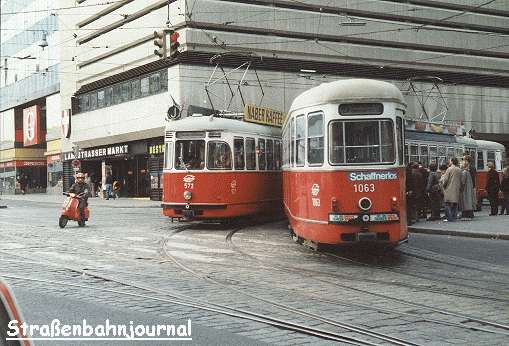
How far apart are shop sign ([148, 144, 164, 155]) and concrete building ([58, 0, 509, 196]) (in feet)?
0.39

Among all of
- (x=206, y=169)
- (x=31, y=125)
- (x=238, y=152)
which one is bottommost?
(x=206, y=169)

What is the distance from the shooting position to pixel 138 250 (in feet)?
41.8

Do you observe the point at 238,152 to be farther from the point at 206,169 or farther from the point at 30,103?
the point at 30,103

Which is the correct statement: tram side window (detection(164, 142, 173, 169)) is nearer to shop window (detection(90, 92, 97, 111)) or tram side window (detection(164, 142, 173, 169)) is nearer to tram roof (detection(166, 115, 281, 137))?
tram roof (detection(166, 115, 281, 137))

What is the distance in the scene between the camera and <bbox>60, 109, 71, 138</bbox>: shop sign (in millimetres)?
51688

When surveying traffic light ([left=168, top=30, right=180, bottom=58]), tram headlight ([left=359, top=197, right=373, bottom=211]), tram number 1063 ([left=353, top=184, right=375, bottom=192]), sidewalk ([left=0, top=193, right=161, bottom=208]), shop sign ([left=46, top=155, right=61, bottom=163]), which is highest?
traffic light ([left=168, top=30, right=180, bottom=58])

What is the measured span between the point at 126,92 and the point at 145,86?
8.91 ft

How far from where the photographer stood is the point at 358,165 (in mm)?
10758

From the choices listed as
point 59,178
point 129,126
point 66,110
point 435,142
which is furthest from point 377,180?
point 59,178

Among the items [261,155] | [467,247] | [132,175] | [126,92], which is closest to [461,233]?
[467,247]

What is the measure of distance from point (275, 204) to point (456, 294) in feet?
41.7

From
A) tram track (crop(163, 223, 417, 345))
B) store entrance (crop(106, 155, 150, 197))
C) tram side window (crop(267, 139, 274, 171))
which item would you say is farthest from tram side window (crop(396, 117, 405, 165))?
store entrance (crop(106, 155, 150, 197))

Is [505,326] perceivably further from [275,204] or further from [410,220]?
[275,204]

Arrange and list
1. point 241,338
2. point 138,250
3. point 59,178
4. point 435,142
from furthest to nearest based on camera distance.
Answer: point 59,178 < point 435,142 < point 138,250 < point 241,338
